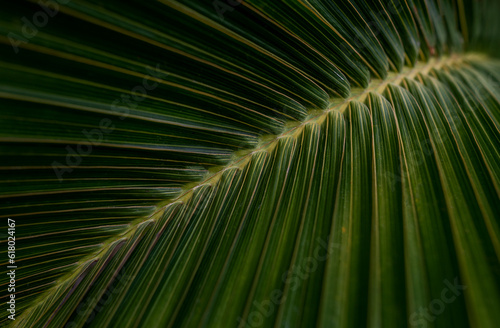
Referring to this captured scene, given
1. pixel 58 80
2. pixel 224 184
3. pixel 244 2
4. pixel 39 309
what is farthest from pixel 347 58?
pixel 39 309

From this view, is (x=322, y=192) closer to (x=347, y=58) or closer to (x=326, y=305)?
(x=326, y=305)

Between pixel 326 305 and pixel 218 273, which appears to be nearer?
pixel 326 305

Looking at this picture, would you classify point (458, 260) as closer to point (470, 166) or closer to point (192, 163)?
point (470, 166)

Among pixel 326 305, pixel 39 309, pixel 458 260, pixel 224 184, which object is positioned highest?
pixel 224 184

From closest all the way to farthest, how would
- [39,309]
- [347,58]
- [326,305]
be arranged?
[326,305], [39,309], [347,58]

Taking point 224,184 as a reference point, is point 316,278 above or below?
below

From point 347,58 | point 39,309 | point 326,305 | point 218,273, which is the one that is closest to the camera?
point 326,305

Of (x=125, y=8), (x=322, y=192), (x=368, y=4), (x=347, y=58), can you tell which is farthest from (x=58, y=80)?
(x=368, y=4)
